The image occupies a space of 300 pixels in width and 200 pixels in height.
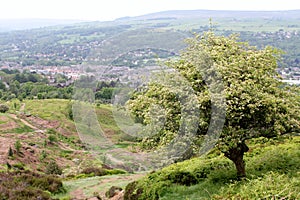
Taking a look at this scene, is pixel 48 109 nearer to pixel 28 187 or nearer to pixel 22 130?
pixel 22 130

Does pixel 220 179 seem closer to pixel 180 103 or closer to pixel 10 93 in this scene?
pixel 180 103

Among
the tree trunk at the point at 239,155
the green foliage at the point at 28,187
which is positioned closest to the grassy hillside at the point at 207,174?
the tree trunk at the point at 239,155

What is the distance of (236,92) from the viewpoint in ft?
28.8

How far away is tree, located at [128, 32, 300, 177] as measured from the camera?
8938mm

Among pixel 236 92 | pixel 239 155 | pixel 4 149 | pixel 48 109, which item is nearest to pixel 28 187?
pixel 239 155

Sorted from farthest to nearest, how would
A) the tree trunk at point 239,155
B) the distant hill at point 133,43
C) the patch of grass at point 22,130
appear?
the patch of grass at point 22,130, the distant hill at point 133,43, the tree trunk at point 239,155

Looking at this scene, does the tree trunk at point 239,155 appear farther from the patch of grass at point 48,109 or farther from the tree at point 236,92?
the patch of grass at point 48,109

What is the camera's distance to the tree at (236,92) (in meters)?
8.94

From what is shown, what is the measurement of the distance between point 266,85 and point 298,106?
128 cm

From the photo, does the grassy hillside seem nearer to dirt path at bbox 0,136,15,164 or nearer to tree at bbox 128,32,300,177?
tree at bbox 128,32,300,177

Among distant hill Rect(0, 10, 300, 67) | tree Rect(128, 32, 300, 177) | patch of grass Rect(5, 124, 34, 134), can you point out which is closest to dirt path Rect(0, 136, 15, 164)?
patch of grass Rect(5, 124, 34, 134)

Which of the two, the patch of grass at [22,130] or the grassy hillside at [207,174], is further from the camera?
the patch of grass at [22,130]

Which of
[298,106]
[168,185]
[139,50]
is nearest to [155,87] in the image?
[168,185]

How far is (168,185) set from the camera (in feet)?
36.5
